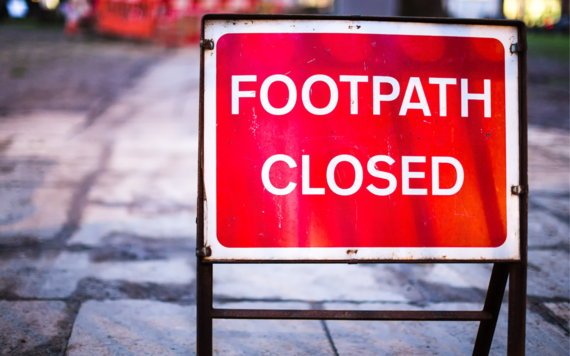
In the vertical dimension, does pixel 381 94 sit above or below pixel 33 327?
above

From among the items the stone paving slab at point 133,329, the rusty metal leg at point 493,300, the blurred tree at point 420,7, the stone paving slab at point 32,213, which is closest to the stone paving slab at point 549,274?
the rusty metal leg at point 493,300

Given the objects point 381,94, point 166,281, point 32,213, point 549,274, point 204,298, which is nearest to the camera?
point 204,298

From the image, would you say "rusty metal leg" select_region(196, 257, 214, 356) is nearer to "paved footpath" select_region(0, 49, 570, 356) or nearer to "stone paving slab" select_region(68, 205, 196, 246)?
"paved footpath" select_region(0, 49, 570, 356)

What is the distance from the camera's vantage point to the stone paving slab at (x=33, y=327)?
9.72 feet

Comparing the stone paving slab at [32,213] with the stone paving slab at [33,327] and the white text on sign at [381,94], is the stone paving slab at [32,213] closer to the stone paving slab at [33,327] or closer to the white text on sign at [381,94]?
the stone paving slab at [33,327]

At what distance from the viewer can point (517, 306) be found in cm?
249

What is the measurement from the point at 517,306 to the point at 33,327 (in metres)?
2.41

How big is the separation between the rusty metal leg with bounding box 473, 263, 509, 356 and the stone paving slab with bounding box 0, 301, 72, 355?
201cm

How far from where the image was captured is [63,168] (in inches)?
259

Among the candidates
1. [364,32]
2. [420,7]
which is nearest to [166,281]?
[364,32]

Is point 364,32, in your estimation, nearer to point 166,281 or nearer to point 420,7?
point 166,281

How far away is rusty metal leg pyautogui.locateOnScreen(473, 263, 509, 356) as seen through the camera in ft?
8.54

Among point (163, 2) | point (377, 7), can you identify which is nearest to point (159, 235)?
point (377, 7)

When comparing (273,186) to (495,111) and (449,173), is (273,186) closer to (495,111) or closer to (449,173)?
(449,173)
